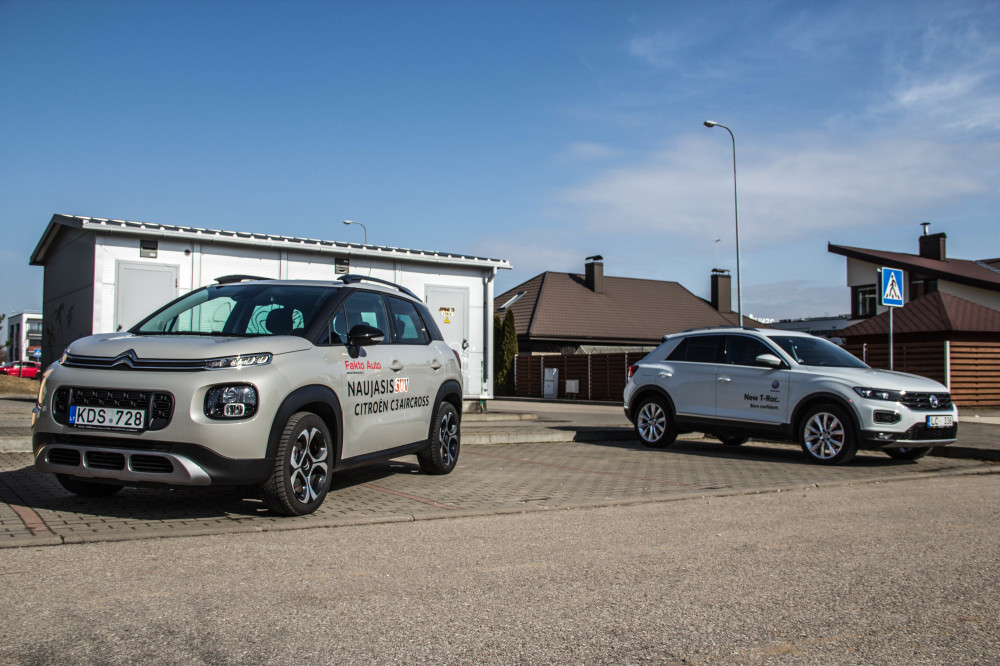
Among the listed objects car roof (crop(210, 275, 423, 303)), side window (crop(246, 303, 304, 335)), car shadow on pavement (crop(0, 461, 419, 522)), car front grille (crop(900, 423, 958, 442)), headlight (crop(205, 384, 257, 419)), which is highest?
car roof (crop(210, 275, 423, 303))

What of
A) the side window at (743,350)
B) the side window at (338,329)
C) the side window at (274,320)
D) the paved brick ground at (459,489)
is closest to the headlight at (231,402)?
the paved brick ground at (459,489)

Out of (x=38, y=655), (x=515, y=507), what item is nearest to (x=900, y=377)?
(x=515, y=507)

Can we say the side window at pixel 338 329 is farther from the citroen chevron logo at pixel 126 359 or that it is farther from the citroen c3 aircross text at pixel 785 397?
the citroen c3 aircross text at pixel 785 397

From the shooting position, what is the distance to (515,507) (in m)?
6.84

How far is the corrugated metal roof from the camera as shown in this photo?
47.4 feet

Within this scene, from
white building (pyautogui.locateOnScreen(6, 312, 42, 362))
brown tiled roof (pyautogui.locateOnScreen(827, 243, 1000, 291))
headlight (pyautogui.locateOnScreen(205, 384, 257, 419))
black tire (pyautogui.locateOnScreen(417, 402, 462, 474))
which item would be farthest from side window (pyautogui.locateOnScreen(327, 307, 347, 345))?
white building (pyautogui.locateOnScreen(6, 312, 42, 362))

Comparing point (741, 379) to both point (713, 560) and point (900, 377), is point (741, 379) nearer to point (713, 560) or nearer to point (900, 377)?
point (900, 377)

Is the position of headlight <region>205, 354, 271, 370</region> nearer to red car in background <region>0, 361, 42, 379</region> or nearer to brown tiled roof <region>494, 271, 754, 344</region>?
brown tiled roof <region>494, 271, 754, 344</region>

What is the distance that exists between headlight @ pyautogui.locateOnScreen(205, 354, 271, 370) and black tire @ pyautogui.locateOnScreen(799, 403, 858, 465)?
24.0 feet

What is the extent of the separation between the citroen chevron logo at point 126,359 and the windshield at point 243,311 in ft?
2.27

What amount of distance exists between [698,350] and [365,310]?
20.7ft

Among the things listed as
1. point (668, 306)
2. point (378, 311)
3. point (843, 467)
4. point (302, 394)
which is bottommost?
point (843, 467)

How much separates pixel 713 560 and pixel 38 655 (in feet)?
11.4

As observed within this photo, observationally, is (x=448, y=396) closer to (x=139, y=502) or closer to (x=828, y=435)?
(x=139, y=502)
